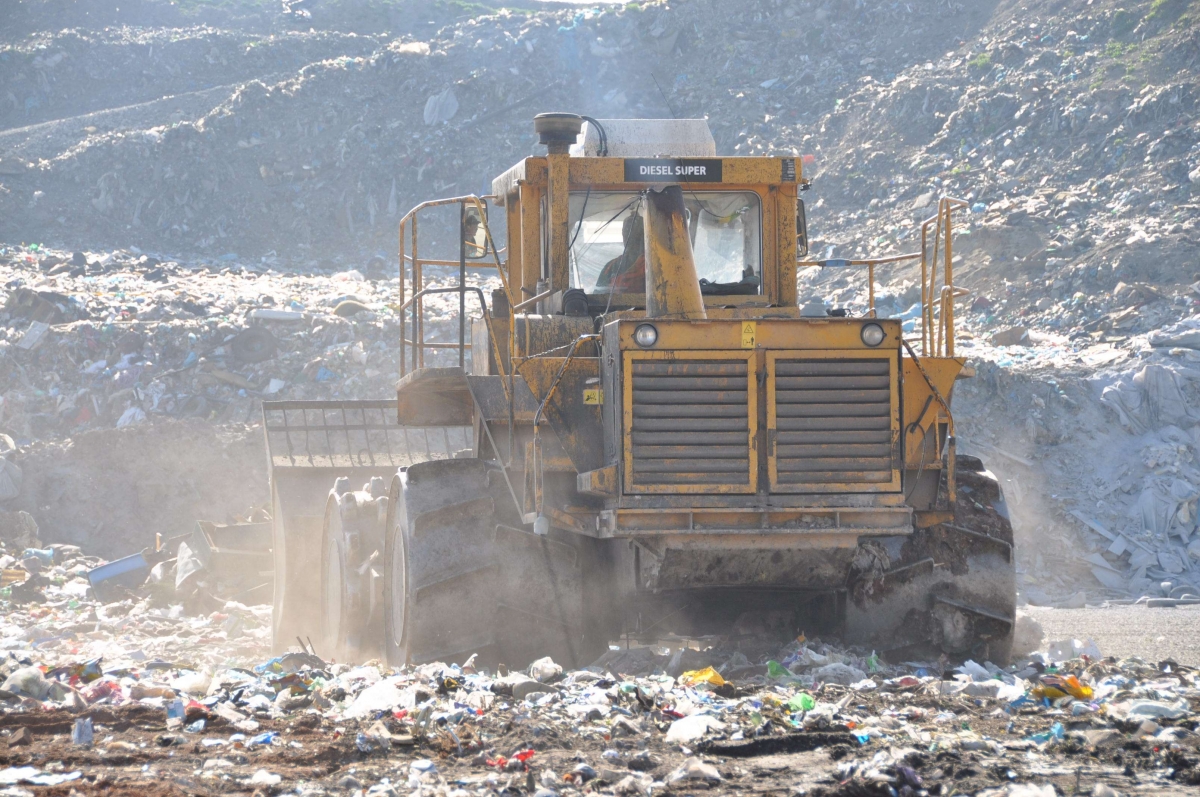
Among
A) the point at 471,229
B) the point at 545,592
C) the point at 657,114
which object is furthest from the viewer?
the point at 657,114

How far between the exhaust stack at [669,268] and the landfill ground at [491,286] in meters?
1.58

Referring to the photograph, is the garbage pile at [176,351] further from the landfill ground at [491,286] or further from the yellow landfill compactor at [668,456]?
the yellow landfill compactor at [668,456]

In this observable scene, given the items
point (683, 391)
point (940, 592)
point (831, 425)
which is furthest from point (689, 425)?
point (940, 592)

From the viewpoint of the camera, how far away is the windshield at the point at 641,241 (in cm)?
654

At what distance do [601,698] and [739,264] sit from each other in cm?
265

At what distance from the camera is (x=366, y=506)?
25.3 ft

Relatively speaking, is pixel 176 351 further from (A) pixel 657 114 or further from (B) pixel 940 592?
(A) pixel 657 114

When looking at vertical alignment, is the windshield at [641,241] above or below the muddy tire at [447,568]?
above

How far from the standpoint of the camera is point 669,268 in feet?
18.9

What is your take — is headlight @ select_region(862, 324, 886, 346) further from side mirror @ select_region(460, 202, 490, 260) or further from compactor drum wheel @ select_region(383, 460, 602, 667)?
side mirror @ select_region(460, 202, 490, 260)

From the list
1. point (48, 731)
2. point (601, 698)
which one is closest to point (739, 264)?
point (601, 698)

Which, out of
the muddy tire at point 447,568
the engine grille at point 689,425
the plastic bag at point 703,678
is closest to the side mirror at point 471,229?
the muddy tire at point 447,568

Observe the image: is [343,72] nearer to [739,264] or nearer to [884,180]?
[884,180]

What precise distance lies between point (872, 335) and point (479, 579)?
6.84 ft
